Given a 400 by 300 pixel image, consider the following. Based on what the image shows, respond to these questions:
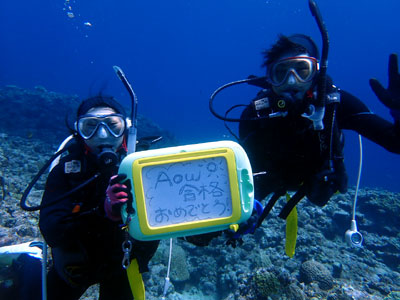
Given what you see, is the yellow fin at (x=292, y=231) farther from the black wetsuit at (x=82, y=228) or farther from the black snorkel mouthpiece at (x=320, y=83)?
the black wetsuit at (x=82, y=228)

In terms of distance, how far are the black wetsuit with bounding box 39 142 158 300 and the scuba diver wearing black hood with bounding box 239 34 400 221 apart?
183 centimetres

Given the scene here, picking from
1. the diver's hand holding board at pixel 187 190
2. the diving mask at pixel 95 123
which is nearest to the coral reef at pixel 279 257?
the diver's hand holding board at pixel 187 190

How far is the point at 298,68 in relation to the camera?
9.74ft

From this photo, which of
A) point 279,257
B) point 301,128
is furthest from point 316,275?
point 301,128

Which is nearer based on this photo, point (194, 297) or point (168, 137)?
point (194, 297)

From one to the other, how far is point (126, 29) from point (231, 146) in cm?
11519

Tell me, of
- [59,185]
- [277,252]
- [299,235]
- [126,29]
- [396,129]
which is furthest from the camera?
[126,29]

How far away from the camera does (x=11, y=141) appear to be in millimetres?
11375

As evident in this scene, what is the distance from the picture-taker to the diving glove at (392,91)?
2.40 m

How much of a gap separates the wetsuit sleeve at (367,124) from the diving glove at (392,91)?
0.21m

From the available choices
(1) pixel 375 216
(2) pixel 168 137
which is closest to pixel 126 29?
(2) pixel 168 137

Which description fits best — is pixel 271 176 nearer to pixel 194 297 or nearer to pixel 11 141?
pixel 194 297

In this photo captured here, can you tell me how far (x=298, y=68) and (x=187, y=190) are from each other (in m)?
2.34

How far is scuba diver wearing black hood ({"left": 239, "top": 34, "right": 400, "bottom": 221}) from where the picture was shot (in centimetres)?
277
